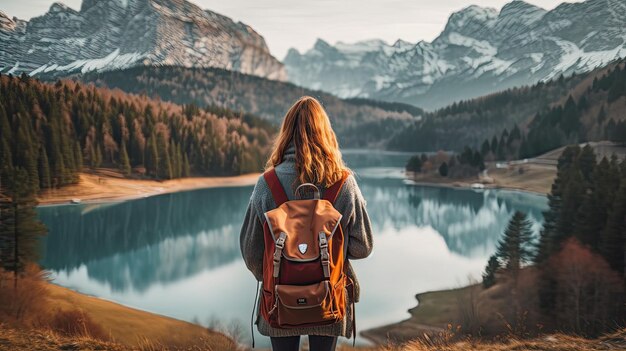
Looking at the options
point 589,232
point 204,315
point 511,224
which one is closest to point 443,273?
point 511,224

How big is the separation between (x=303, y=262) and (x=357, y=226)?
45cm

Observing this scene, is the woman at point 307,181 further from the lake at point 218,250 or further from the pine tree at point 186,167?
the pine tree at point 186,167

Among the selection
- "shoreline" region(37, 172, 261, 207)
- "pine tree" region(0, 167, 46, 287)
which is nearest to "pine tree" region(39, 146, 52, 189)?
"shoreline" region(37, 172, 261, 207)

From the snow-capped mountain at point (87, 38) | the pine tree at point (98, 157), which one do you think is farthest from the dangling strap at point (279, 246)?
the pine tree at point (98, 157)

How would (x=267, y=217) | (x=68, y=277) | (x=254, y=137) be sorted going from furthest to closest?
(x=254, y=137) < (x=68, y=277) < (x=267, y=217)

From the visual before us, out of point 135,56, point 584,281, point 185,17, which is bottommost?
point 584,281

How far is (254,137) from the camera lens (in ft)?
279

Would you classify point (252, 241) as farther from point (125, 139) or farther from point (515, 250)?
point (125, 139)

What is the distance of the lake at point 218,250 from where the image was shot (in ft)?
74.8

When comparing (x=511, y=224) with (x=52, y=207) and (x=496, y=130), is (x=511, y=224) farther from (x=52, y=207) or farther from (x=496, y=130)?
(x=496, y=130)

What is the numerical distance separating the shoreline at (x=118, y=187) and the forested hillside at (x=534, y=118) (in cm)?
3951

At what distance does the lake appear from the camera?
22812 millimetres

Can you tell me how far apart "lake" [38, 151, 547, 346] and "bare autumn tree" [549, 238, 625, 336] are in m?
5.87

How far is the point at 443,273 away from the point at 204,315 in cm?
1333
